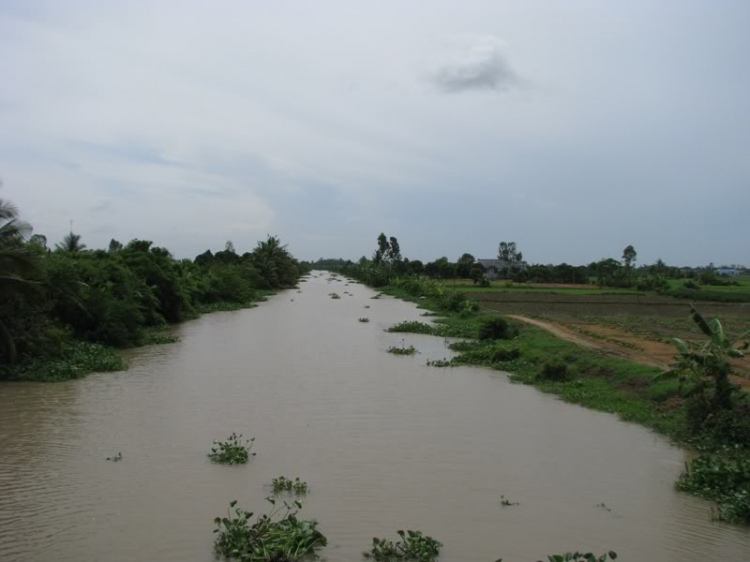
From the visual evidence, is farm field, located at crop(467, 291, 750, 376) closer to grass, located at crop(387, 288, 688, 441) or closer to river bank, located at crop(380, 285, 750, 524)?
grass, located at crop(387, 288, 688, 441)

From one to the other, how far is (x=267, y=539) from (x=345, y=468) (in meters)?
2.57

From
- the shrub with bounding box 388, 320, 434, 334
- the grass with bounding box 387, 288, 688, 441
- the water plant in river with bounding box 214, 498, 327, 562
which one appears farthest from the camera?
the shrub with bounding box 388, 320, 434, 334

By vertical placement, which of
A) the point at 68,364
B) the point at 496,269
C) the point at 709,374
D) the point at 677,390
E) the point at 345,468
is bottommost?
the point at 345,468

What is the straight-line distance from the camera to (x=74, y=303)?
1717 cm

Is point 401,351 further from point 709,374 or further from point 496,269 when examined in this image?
point 496,269

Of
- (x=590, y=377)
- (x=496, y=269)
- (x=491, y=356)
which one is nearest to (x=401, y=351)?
(x=491, y=356)

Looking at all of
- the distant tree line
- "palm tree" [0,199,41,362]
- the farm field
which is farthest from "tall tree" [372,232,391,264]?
"palm tree" [0,199,41,362]

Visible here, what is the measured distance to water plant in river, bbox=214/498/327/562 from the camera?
5566 mm

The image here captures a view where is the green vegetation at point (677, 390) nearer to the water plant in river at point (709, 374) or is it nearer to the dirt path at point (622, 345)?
the water plant in river at point (709, 374)

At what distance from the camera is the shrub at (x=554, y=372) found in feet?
48.2

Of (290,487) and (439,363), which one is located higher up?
(439,363)

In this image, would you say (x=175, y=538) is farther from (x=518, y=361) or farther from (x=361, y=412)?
(x=518, y=361)

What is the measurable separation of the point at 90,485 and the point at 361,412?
5.28m

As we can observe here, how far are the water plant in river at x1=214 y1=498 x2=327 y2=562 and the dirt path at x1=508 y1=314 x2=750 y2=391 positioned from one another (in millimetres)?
10123
